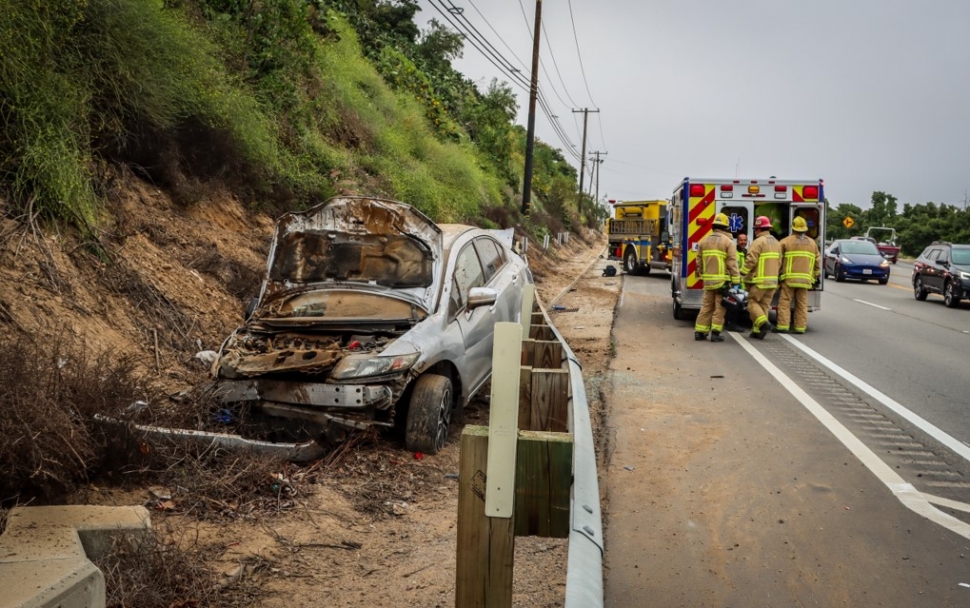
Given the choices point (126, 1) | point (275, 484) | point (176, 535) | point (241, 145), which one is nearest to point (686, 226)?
point (241, 145)

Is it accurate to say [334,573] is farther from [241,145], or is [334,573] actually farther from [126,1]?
[241,145]

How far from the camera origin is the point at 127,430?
200 inches

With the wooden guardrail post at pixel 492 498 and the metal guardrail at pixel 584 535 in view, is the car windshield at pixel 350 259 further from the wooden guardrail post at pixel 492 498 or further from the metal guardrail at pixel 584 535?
the wooden guardrail post at pixel 492 498

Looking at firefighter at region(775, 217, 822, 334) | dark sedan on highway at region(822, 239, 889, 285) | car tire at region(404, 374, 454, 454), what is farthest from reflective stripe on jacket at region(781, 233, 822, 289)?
dark sedan on highway at region(822, 239, 889, 285)

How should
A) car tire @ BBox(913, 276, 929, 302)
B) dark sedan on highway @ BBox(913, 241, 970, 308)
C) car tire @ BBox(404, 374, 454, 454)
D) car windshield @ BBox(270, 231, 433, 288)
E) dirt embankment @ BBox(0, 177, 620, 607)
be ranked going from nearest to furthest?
dirt embankment @ BBox(0, 177, 620, 607) < car tire @ BBox(404, 374, 454, 454) < car windshield @ BBox(270, 231, 433, 288) < dark sedan on highway @ BBox(913, 241, 970, 308) < car tire @ BBox(913, 276, 929, 302)

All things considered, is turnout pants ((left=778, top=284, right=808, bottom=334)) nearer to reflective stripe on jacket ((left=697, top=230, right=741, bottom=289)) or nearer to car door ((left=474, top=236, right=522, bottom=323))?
reflective stripe on jacket ((left=697, top=230, right=741, bottom=289))

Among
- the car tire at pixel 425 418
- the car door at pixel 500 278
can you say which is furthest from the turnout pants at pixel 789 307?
the car tire at pixel 425 418

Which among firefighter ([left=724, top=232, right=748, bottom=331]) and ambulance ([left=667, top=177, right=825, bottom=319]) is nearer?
firefighter ([left=724, top=232, right=748, bottom=331])

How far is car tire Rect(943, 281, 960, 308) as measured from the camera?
2062cm

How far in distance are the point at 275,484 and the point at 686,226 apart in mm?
11148

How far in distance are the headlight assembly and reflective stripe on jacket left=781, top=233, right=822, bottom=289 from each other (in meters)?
8.99

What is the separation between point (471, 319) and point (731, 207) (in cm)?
933

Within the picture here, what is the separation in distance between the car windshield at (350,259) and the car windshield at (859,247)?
28185mm

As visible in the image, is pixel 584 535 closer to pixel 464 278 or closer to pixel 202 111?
pixel 464 278
